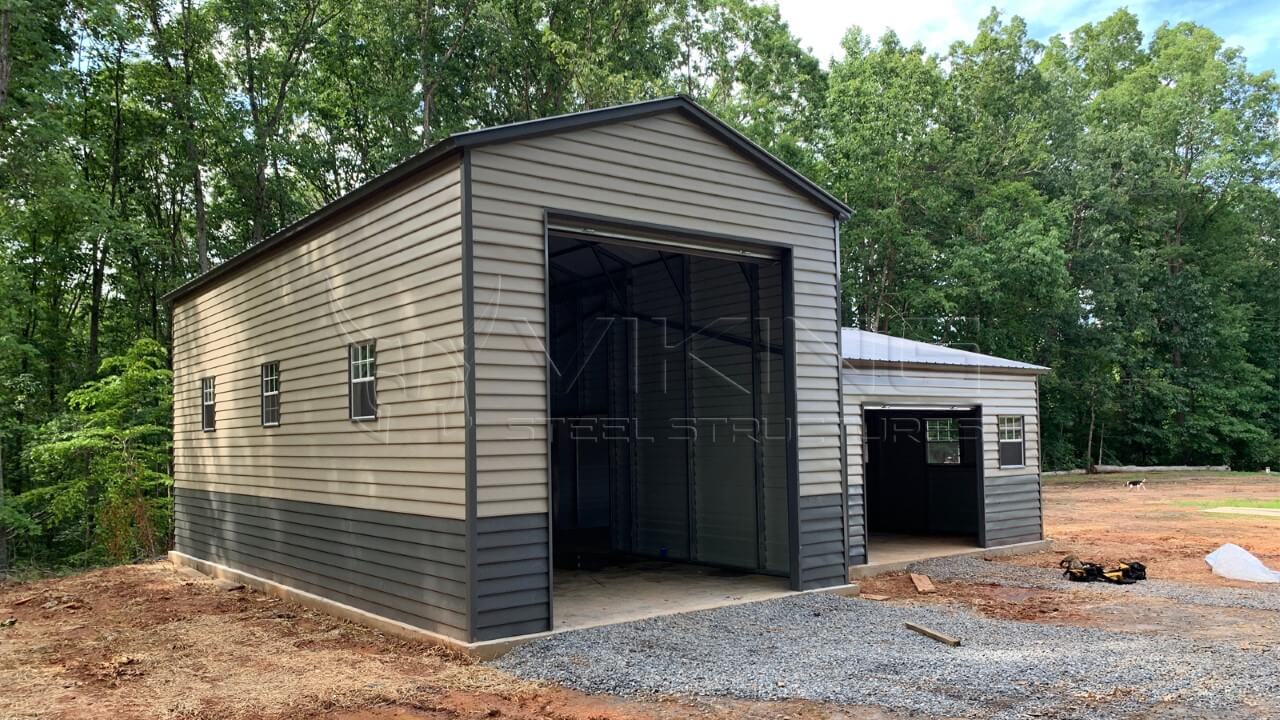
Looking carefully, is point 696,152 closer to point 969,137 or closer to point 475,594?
point 475,594

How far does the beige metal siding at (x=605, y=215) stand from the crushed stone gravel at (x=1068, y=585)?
286 cm

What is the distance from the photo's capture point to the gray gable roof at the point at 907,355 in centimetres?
1254

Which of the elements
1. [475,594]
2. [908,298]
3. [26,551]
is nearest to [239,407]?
[475,594]

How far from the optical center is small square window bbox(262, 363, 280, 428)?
37.4 feet

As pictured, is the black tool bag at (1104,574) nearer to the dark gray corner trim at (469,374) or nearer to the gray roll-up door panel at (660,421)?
the gray roll-up door panel at (660,421)

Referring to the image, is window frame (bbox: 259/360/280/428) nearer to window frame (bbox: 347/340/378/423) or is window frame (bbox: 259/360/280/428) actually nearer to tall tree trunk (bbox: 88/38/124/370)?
window frame (bbox: 347/340/378/423)

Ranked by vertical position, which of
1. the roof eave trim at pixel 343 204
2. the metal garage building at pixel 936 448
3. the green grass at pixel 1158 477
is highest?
the roof eave trim at pixel 343 204

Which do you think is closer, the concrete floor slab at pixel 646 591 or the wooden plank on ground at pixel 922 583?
the concrete floor slab at pixel 646 591

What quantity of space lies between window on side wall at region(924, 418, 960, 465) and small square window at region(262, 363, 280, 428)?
1051 centimetres

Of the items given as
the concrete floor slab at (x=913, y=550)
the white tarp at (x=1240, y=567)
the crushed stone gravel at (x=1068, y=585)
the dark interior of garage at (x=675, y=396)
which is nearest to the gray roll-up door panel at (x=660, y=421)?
the dark interior of garage at (x=675, y=396)

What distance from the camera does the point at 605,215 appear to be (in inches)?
340

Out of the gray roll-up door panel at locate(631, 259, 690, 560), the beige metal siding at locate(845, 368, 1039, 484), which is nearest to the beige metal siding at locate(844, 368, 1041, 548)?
the beige metal siding at locate(845, 368, 1039, 484)

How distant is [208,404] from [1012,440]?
1221 centimetres

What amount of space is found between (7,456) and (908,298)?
81.9ft
